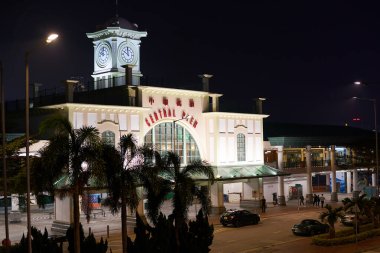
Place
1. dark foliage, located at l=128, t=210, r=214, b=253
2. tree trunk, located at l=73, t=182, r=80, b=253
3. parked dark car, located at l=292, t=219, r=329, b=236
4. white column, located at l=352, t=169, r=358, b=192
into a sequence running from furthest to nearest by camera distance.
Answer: white column, located at l=352, t=169, r=358, b=192 < parked dark car, located at l=292, t=219, r=329, b=236 < dark foliage, located at l=128, t=210, r=214, b=253 < tree trunk, located at l=73, t=182, r=80, b=253

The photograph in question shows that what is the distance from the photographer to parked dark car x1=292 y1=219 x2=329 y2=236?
37500 millimetres

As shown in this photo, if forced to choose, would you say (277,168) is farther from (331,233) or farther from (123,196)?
(123,196)

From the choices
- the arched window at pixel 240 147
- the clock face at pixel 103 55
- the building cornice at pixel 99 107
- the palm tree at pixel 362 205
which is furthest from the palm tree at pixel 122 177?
the clock face at pixel 103 55

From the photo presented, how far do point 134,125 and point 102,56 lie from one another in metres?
12.8

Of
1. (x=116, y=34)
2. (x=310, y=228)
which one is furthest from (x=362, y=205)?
(x=116, y=34)

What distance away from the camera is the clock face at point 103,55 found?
54688 millimetres

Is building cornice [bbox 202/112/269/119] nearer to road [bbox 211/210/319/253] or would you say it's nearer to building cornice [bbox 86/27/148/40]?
road [bbox 211/210/319/253]

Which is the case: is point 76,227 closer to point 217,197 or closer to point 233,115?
point 217,197

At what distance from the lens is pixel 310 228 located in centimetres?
3750

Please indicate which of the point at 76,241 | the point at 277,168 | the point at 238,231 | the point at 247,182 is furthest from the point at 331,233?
the point at 277,168

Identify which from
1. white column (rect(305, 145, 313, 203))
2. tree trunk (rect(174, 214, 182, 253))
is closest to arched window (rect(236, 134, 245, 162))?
white column (rect(305, 145, 313, 203))

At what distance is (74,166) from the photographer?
77.3 feet

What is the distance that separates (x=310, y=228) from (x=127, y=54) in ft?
83.8

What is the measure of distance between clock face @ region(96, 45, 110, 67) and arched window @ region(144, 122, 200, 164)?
34.7 ft
